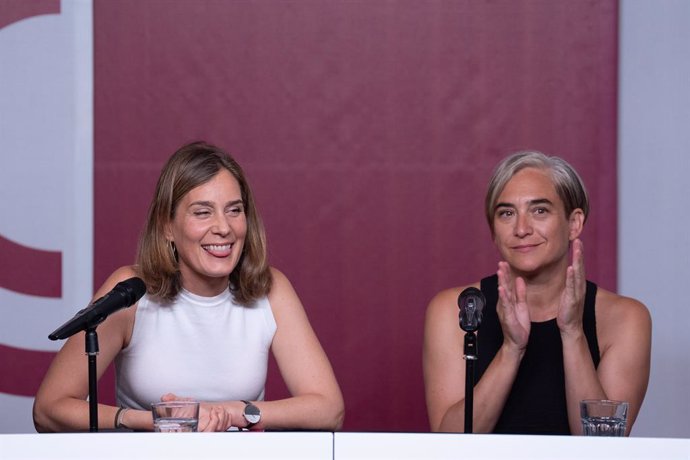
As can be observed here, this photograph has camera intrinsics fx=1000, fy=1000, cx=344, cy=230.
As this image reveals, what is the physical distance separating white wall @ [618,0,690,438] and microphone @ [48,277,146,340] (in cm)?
238

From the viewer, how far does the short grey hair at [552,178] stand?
258 centimetres

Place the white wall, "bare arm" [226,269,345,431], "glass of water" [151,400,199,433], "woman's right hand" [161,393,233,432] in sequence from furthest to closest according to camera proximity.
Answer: the white wall → "bare arm" [226,269,345,431] → "woman's right hand" [161,393,233,432] → "glass of water" [151,400,199,433]

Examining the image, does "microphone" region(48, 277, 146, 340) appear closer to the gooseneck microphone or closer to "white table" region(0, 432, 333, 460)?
"white table" region(0, 432, 333, 460)

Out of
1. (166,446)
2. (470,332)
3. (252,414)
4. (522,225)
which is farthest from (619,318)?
(166,446)

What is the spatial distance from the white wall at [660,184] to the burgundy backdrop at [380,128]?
8 centimetres

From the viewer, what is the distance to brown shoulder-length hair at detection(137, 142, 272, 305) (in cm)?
255

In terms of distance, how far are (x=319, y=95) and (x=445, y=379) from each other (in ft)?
5.08

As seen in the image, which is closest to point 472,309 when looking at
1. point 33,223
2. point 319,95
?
point 319,95

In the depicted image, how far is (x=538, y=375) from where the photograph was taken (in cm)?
253

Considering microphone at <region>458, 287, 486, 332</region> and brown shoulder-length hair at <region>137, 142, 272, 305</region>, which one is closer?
microphone at <region>458, 287, 486, 332</region>

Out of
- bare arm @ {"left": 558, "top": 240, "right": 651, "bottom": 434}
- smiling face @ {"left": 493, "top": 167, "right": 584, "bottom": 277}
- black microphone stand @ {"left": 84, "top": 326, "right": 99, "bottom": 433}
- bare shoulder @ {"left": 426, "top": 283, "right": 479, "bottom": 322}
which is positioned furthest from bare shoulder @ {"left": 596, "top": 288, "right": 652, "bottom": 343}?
black microphone stand @ {"left": 84, "top": 326, "right": 99, "bottom": 433}

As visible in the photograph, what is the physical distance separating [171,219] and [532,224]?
3.03 ft

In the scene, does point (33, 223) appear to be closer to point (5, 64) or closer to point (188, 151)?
point (5, 64)

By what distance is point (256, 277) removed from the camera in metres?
2.65
